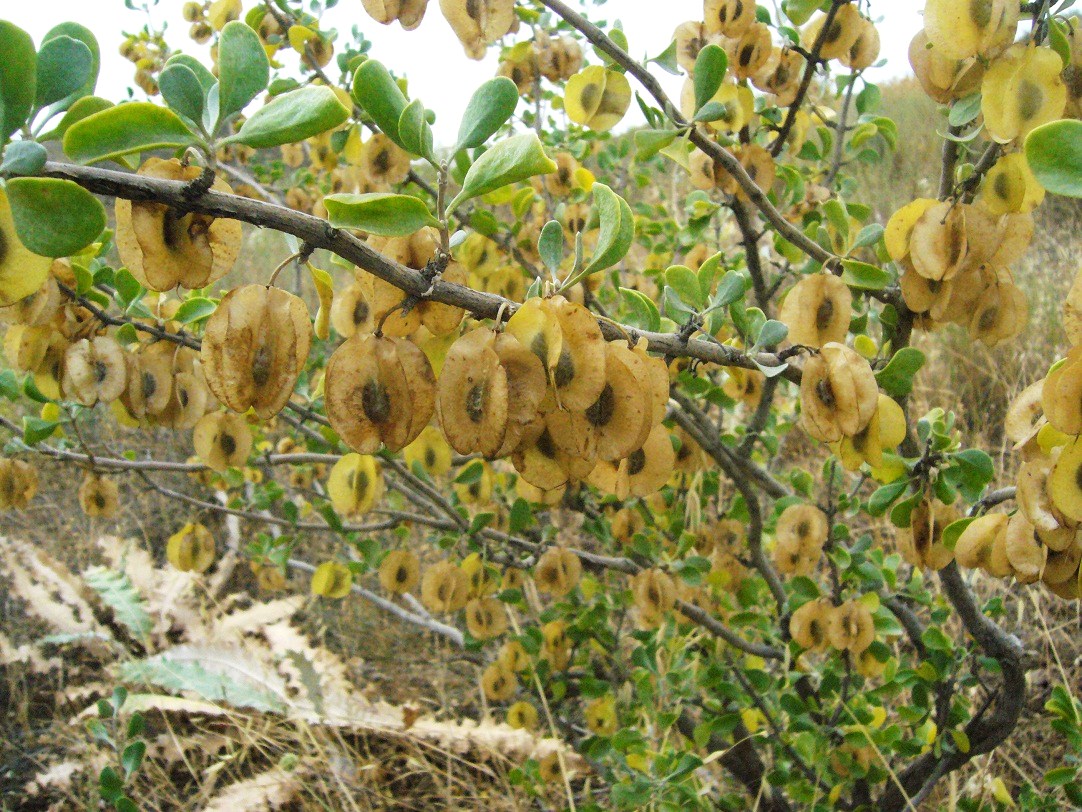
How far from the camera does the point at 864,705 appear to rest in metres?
1.47

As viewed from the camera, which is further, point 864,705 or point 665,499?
point 665,499

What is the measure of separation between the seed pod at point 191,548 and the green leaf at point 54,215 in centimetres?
138

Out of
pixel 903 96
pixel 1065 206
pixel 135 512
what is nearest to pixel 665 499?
pixel 135 512

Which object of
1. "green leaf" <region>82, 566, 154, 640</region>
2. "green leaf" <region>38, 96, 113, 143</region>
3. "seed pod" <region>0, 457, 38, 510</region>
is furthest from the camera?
A: "green leaf" <region>82, 566, 154, 640</region>

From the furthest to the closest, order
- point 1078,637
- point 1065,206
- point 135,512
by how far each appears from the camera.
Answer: point 1065,206
point 135,512
point 1078,637

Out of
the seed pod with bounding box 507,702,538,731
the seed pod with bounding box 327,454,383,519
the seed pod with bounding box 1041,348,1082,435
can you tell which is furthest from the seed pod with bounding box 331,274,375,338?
the seed pod with bounding box 507,702,538,731

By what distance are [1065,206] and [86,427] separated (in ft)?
19.1

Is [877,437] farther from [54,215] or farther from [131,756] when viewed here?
[131,756]

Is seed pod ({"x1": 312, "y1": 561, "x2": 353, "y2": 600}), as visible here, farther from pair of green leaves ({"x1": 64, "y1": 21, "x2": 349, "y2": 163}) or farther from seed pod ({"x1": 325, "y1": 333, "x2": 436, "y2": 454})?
pair of green leaves ({"x1": 64, "y1": 21, "x2": 349, "y2": 163})

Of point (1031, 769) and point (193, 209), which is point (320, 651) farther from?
point (193, 209)

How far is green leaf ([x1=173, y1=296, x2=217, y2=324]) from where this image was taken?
102 centimetres

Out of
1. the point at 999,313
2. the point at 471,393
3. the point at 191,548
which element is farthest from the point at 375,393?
the point at 191,548

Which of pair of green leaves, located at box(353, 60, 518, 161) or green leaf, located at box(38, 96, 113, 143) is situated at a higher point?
pair of green leaves, located at box(353, 60, 518, 161)

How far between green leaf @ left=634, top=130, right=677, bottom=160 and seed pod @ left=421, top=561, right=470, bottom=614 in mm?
898
